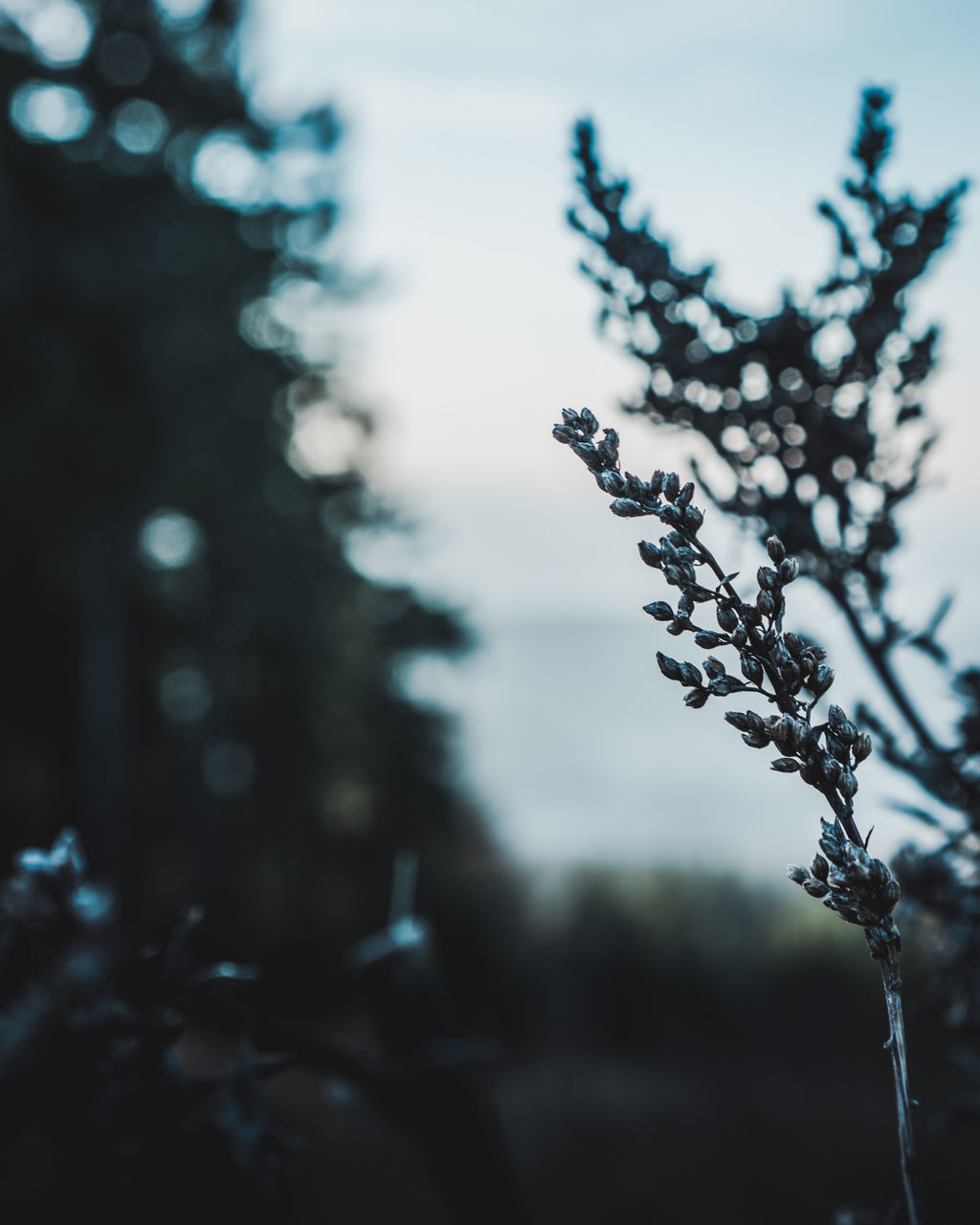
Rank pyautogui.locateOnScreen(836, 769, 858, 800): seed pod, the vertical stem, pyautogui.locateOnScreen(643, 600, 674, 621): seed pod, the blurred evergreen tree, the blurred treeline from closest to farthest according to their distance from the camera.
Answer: the vertical stem, pyautogui.locateOnScreen(836, 769, 858, 800): seed pod, pyautogui.locateOnScreen(643, 600, 674, 621): seed pod, the blurred treeline, the blurred evergreen tree

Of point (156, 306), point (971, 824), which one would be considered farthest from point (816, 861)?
point (156, 306)

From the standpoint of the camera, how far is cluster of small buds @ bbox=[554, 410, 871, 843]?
865 millimetres

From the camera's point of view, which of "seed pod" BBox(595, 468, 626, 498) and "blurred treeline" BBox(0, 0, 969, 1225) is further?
"blurred treeline" BBox(0, 0, 969, 1225)

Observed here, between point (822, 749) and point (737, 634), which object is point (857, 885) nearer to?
point (822, 749)

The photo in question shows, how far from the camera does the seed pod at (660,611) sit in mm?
943

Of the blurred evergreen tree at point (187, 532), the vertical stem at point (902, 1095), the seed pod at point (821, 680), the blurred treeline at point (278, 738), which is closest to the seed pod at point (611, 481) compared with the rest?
the seed pod at point (821, 680)

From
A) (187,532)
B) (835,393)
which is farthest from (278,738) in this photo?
(835,393)

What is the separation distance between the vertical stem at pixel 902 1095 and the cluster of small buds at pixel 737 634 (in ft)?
0.47

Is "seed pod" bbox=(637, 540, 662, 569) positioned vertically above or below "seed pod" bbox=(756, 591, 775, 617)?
above

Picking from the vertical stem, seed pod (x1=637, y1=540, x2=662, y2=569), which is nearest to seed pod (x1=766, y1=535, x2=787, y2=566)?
seed pod (x1=637, y1=540, x2=662, y2=569)

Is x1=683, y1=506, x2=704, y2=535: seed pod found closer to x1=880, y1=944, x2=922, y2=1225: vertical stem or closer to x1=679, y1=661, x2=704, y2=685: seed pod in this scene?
x1=679, y1=661, x2=704, y2=685: seed pod

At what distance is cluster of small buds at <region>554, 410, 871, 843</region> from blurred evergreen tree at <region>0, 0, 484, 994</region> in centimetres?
1247

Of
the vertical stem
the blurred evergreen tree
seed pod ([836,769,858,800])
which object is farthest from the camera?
the blurred evergreen tree

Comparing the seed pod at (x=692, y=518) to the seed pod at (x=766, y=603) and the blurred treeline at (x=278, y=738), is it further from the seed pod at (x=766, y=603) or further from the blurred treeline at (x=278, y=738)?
the blurred treeline at (x=278, y=738)
